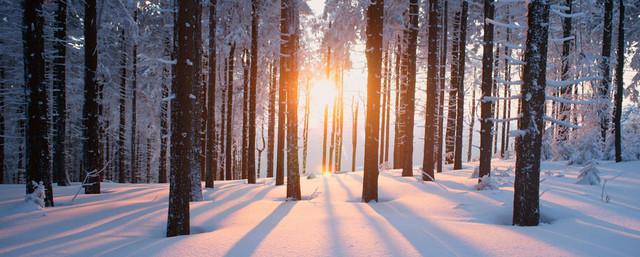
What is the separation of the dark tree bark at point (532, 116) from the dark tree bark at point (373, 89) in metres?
3.89

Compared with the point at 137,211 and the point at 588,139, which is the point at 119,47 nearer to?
the point at 137,211

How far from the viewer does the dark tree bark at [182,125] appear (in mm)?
5867

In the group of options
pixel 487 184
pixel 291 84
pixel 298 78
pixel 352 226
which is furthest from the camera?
pixel 298 78

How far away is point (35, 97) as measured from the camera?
8.90 m

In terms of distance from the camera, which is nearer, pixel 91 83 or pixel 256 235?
pixel 256 235

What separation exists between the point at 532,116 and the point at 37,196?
38.2 ft

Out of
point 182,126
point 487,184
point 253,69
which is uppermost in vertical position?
point 253,69

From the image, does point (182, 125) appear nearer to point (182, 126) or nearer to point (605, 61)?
point (182, 126)

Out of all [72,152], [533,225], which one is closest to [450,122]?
[533,225]

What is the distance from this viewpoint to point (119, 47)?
23.1 metres

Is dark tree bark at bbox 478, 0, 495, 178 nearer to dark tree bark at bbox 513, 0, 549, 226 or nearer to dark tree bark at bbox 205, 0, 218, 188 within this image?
dark tree bark at bbox 513, 0, 549, 226

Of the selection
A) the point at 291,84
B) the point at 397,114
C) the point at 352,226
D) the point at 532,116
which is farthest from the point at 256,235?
the point at 397,114

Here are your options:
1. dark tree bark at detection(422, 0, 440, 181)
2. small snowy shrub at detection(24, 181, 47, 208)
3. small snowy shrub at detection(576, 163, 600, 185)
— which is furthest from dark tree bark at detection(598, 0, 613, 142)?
small snowy shrub at detection(24, 181, 47, 208)

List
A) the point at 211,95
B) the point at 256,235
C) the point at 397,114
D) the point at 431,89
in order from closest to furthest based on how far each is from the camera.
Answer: the point at 256,235, the point at 431,89, the point at 211,95, the point at 397,114
